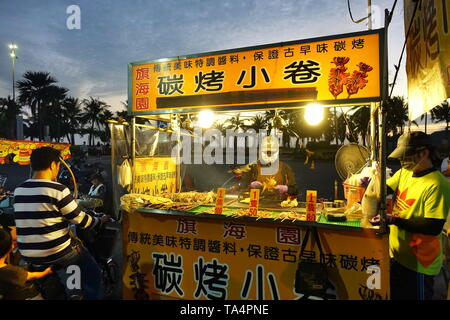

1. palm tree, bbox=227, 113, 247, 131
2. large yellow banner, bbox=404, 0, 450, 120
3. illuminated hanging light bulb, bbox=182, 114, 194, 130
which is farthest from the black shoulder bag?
illuminated hanging light bulb, bbox=182, 114, 194, 130

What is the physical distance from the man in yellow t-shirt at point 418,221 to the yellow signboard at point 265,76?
2.72 feet

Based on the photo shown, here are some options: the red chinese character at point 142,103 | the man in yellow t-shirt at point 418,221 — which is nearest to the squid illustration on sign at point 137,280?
the red chinese character at point 142,103

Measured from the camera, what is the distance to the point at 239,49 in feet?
13.1

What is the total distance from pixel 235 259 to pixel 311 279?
1057 mm

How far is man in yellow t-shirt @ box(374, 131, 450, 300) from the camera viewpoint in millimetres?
2834

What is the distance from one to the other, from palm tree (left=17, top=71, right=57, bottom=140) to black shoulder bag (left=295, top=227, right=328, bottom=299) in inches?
2182

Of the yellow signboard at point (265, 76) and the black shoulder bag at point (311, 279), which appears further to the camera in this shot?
the yellow signboard at point (265, 76)

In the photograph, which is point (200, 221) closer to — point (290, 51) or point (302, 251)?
point (302, 251)

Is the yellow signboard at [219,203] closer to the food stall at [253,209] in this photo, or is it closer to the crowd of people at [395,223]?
the food stall at [253,209]

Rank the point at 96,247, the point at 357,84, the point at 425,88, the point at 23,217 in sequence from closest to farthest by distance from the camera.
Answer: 1. the point at 425,88
2. the point at 23,217
3. the point at 357,84
4. the point at 96,247

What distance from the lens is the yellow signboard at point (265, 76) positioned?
3.39 meters
